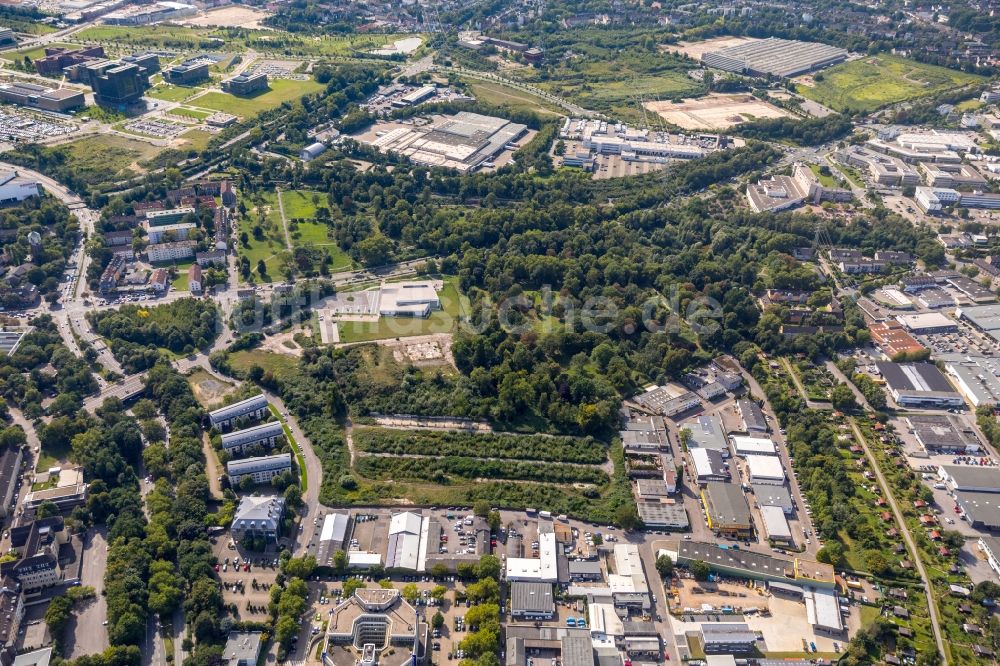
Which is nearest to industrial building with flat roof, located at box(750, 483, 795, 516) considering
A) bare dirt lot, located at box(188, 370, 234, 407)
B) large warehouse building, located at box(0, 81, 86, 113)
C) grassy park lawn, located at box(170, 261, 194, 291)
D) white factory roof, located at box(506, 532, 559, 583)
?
white factory roof, located at box(506, 532, 559, 583)

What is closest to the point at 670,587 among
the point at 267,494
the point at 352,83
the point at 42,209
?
the point at 267,494

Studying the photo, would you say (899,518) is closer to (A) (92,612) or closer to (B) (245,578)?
(B) (245,578)

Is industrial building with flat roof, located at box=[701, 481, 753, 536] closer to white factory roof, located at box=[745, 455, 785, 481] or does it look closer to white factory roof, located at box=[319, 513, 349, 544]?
white factory roof, located at box=[745, 455, 785, 481]

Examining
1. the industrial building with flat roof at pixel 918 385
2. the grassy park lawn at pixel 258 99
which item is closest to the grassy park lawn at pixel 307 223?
the grassy park lawn at pixel 258 99

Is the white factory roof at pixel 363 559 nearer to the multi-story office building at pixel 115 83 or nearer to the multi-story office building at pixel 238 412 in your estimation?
the multi-story office building at pixel 238 412

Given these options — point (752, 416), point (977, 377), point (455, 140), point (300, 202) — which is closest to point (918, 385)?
point (977, 377)
